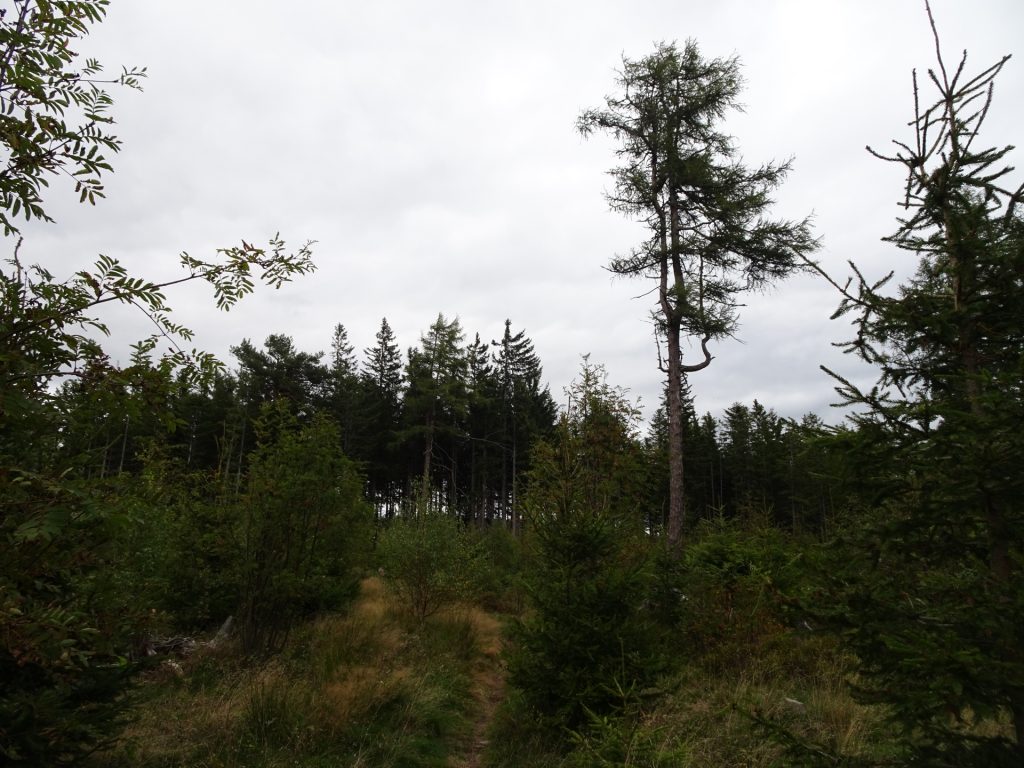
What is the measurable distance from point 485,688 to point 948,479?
829 centimetres

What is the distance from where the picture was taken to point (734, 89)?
46.7 feet

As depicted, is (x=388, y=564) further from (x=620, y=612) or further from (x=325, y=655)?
(x=620, y=612)

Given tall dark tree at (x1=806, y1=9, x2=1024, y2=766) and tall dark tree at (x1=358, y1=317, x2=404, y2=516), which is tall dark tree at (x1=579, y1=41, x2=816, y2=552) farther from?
tall dark tree at (x1=358, y1=317, x2=404, y2=516)

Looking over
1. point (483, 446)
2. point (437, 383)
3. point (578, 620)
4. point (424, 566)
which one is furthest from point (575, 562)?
point (483, 446)

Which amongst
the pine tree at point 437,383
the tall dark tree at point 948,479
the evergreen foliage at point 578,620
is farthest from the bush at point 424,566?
the pine tree at point 437,383

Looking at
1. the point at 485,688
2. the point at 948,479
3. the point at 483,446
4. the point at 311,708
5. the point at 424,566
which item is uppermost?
the point at 483,446

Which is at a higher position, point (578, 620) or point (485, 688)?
point (578, 620)

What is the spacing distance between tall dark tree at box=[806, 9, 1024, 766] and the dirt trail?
5099mm

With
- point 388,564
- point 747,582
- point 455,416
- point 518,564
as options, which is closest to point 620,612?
point 747,582

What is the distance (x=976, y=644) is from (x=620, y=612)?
4.08 m

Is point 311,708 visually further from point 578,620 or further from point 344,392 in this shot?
point 344,392

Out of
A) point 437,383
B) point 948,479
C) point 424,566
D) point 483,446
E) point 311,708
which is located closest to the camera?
point 948,479

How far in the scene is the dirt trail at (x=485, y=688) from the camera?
6641mm

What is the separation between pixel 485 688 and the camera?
924 centimetres
